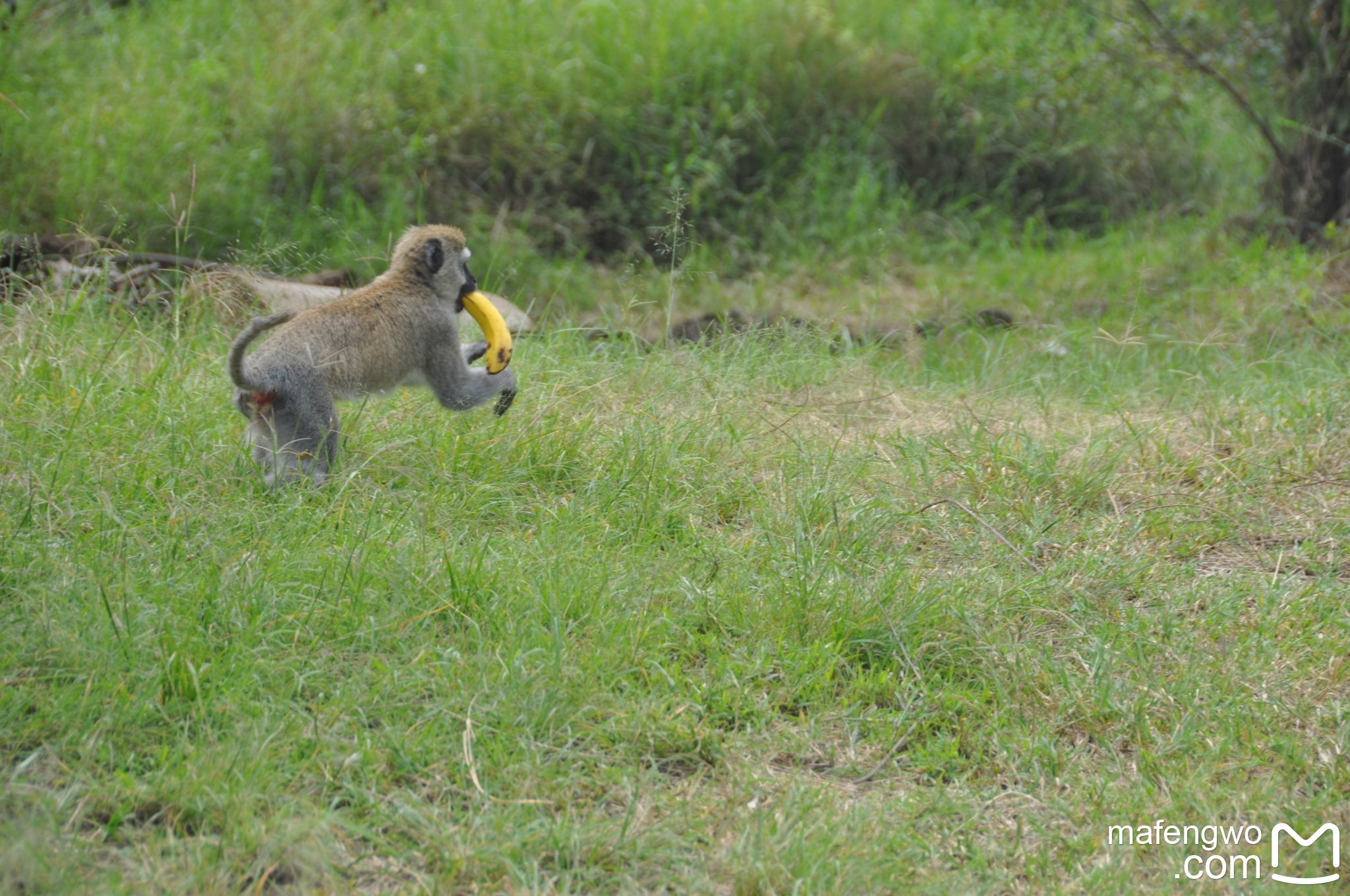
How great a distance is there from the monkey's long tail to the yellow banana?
0.79 metres

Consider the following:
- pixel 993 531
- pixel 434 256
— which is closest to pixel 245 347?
pixel 434 256

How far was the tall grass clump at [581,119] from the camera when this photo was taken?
8172 millimetres

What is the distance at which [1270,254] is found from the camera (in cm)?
817

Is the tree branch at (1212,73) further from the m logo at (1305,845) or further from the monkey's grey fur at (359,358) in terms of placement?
the m logo at (1305,845)

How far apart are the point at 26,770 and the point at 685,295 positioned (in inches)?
243

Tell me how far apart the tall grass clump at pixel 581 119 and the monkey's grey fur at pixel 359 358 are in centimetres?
307

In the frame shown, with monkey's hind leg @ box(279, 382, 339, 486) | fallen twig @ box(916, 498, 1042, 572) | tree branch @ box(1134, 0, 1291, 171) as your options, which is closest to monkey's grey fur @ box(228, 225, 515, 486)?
monkey's hind leg @ box(279, 382, 339, 486)

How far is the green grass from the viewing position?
278cm

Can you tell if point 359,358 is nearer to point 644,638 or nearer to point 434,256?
point 434,256

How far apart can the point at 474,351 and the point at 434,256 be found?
0.43 meters

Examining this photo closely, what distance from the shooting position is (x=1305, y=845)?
292cm

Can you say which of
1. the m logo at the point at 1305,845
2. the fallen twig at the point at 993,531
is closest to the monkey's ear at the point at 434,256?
the fallen twig at the point at 993,531

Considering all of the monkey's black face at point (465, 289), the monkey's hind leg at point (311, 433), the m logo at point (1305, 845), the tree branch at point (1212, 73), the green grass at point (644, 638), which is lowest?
the m logo at point (1305, 845)

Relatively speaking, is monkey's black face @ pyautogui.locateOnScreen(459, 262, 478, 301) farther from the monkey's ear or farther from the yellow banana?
the monkey's ear
